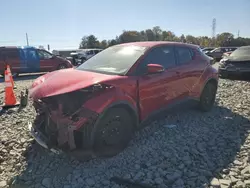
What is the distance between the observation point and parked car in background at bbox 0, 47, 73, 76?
567 inches

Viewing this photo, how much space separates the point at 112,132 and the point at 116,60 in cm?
139

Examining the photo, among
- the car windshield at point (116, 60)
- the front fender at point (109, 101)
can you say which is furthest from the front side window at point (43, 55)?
the front fender at point (109, 101)

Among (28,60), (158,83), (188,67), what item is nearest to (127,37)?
(28,60)

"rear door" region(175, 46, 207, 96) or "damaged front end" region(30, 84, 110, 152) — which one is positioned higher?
"rear door" region(175, 46, 207, 96)

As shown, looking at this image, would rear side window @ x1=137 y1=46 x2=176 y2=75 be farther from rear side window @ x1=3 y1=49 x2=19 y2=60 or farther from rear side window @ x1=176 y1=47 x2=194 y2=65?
rear side window @ x1=3 y1=49 x2=19 y2=60

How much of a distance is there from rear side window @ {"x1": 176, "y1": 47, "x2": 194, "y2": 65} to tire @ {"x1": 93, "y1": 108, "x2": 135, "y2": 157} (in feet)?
6.51

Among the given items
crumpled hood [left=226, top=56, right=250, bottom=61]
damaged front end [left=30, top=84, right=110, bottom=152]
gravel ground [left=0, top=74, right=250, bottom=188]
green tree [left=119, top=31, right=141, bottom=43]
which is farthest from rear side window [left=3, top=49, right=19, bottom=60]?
green tree [left=119, top=31, right=141, bottom=43]

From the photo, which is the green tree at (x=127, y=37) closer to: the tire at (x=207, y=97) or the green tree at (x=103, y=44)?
the green tree at (x=103, y=44)

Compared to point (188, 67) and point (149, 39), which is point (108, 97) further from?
point (149, 39)

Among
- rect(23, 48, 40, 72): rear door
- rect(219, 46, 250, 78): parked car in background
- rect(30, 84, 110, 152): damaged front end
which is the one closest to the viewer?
rect(30, 84, 110, 152): damaged front end

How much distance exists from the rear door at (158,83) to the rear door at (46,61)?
1233 centimetres

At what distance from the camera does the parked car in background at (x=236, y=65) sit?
10000mm

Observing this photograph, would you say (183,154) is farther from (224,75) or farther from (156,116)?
(224,75)

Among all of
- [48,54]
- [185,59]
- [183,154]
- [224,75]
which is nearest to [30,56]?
[48,54]
